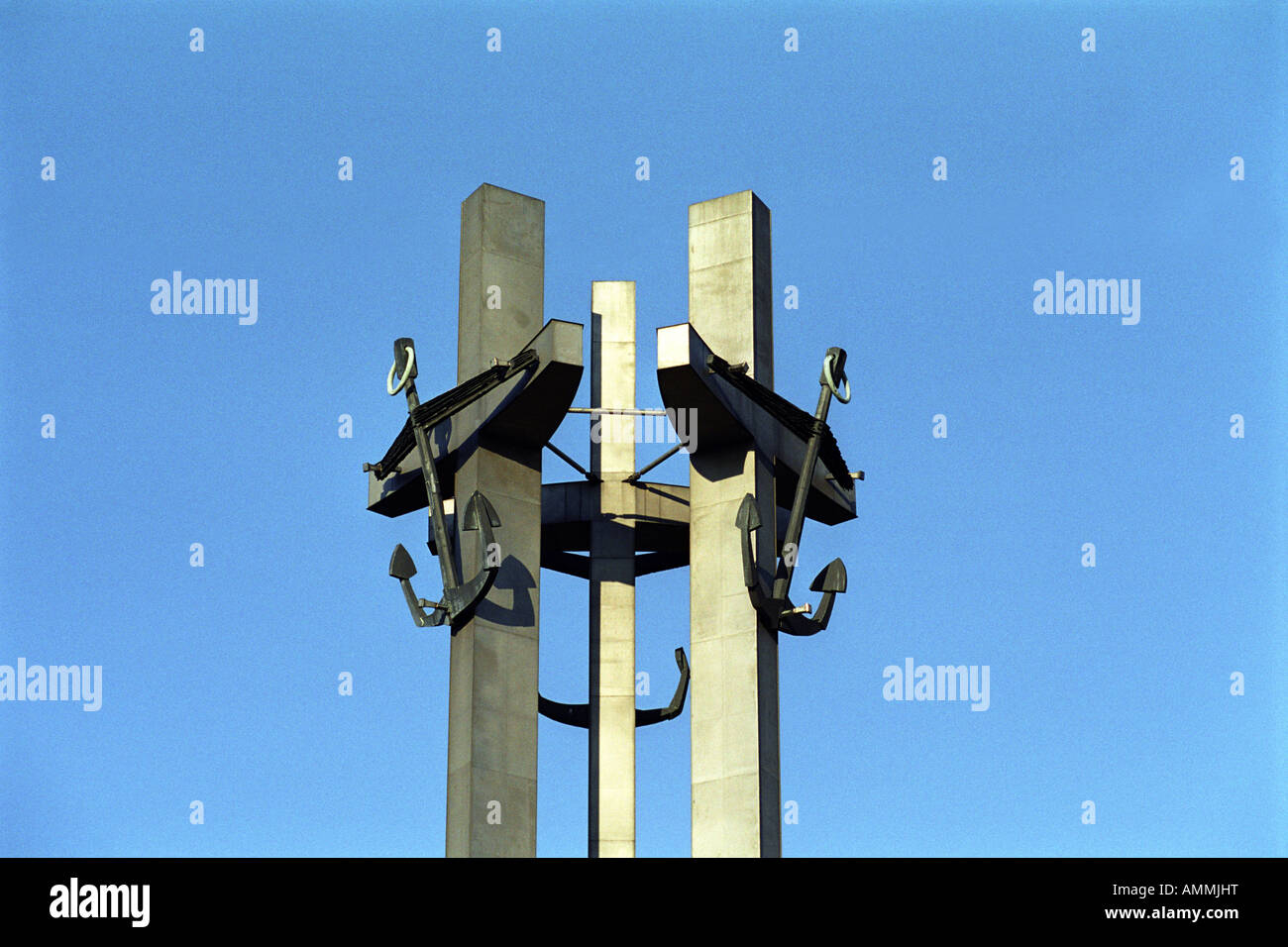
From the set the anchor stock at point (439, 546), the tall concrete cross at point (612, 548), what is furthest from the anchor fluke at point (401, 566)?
the tall concrete cross at point (612, 548)

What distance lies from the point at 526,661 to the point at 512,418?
12.8 feet

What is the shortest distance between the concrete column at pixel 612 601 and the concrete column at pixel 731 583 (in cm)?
184

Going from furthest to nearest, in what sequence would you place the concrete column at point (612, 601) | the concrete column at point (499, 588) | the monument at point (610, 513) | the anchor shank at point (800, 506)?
the concrete column at point (612, 601)
the anchor shank at point (800, 506)
the monument at point (610, 513)
the concrete column at point (499, 588)

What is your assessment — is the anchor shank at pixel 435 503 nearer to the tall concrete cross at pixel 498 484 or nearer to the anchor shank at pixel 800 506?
the tall concrete cross at pixel 498 484

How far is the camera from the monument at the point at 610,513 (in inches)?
1396

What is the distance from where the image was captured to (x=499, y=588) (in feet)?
119

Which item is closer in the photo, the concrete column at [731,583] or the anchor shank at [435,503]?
the concrete column at [731,583]

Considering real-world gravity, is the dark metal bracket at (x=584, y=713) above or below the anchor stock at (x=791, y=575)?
below

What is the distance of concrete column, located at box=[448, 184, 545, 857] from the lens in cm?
3466
